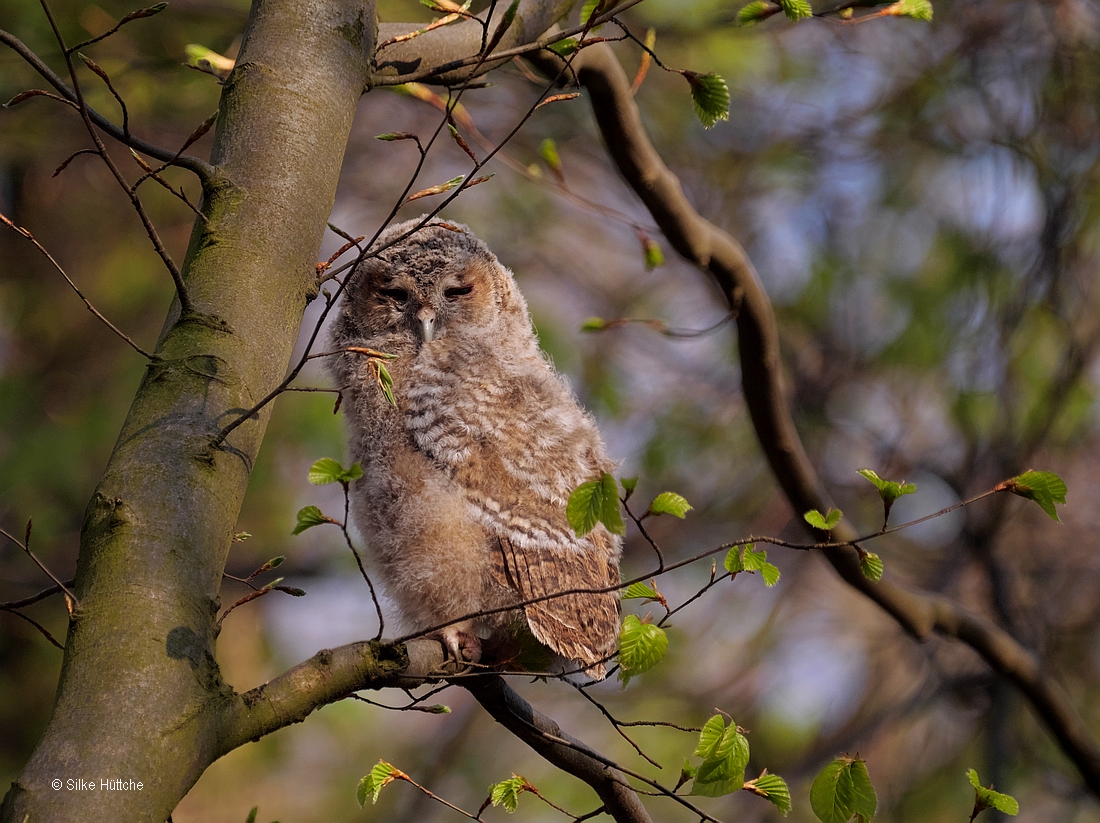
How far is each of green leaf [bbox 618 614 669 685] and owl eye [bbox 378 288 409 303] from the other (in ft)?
4.85

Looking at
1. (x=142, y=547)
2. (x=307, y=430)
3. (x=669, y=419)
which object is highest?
(x=142, y=547)

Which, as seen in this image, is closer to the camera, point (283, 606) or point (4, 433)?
point (4, 433)

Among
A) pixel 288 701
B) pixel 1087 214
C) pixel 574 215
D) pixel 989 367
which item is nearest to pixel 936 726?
pixel 989 367

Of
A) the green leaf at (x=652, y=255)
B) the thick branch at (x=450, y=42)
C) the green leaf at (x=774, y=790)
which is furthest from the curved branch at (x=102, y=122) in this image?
the green leaf at (x=652, y=255)

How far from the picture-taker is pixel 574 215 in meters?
5.80

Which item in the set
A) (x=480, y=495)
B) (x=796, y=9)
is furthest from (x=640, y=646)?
(x=796, y=9)

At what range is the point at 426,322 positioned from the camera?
2361 millimetres

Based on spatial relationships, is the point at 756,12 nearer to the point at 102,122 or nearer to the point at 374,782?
the point at 102,122

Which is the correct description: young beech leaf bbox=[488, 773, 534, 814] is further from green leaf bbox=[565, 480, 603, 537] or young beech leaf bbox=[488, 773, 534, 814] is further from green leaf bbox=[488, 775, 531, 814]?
green leaf bbox=[565, 480, 603, 537]

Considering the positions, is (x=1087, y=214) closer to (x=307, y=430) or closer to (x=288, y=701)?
(x=307, y=430)

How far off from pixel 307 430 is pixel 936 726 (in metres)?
3.53

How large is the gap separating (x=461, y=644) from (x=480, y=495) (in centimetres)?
32

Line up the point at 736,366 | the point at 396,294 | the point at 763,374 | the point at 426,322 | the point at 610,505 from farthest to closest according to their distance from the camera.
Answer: the point at 736,366, the point at 763,374, the point at 396,294, the point at 426,322, the point at 610,505

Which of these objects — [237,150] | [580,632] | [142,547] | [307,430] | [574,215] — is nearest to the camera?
[142,547]
